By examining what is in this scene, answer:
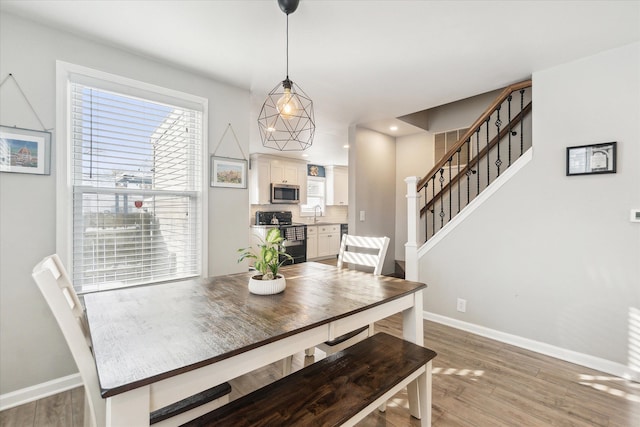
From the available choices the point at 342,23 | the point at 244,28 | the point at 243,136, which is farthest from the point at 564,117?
the point at 243,136

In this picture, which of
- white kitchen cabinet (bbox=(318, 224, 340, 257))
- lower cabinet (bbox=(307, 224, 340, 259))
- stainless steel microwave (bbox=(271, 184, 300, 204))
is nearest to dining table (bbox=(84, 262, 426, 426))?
stainless steel microwave (bbox=(271, 184, 300, 204))

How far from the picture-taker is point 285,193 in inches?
262

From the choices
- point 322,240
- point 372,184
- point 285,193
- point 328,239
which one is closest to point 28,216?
point 372,184

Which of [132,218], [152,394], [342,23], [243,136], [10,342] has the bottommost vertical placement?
[10,342]

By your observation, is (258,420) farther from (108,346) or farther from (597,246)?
(597,246)

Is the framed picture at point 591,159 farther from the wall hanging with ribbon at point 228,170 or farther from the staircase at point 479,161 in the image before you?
the wall hanging with ribbon at point 228,170

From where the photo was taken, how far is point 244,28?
2.00 m

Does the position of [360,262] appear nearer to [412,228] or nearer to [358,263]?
[358,263]

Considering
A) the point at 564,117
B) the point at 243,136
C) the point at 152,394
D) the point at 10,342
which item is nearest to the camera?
the point at 152,394

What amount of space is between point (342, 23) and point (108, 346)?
212 cm

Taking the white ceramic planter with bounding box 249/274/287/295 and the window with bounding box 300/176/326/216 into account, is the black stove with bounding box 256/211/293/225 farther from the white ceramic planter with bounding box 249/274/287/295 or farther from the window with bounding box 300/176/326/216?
the white ceramic planter with bounding box 249/274/287/295

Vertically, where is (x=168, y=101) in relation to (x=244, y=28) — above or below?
below

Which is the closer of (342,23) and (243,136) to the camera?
(342,23)

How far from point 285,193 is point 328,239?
1653mm
